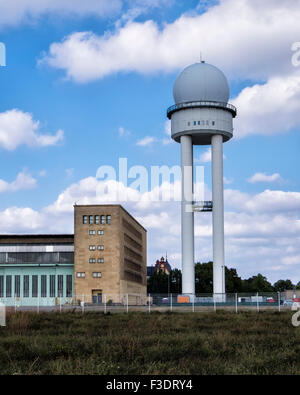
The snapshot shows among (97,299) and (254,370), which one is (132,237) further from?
(254,370)

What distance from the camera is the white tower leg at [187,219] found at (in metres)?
87.7

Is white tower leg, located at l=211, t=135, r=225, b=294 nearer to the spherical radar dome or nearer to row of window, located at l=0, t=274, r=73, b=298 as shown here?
the spherical radar dome

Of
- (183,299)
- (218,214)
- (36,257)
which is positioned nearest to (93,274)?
(36,257)

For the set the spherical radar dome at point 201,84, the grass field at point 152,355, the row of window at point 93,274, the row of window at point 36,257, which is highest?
the spherical radar dome at point 201,84

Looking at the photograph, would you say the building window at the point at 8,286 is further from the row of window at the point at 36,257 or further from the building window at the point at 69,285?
the building window at the point at 69,285

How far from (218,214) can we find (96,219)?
1849 cm

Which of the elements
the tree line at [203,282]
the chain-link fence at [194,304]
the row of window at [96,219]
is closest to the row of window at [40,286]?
the row of window at [96,219]

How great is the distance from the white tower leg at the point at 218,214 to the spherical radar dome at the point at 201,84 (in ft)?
20.4

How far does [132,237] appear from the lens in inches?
4311

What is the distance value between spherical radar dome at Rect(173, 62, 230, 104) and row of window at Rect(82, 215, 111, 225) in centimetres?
2059

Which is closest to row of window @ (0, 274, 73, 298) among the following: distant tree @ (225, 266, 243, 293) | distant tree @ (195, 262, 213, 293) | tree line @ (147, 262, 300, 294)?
tree line @ (147, 262, 300, 294)

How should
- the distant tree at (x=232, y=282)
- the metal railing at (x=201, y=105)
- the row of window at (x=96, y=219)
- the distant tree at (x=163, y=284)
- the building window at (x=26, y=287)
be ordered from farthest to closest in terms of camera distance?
the distant tree at (x=163, y=284)
the distant tree at (x=232, y=282)
the row of window at (x=96, y=219)
the building window at (x=26, y=287)
the metal railing at (x=201, y=105)
